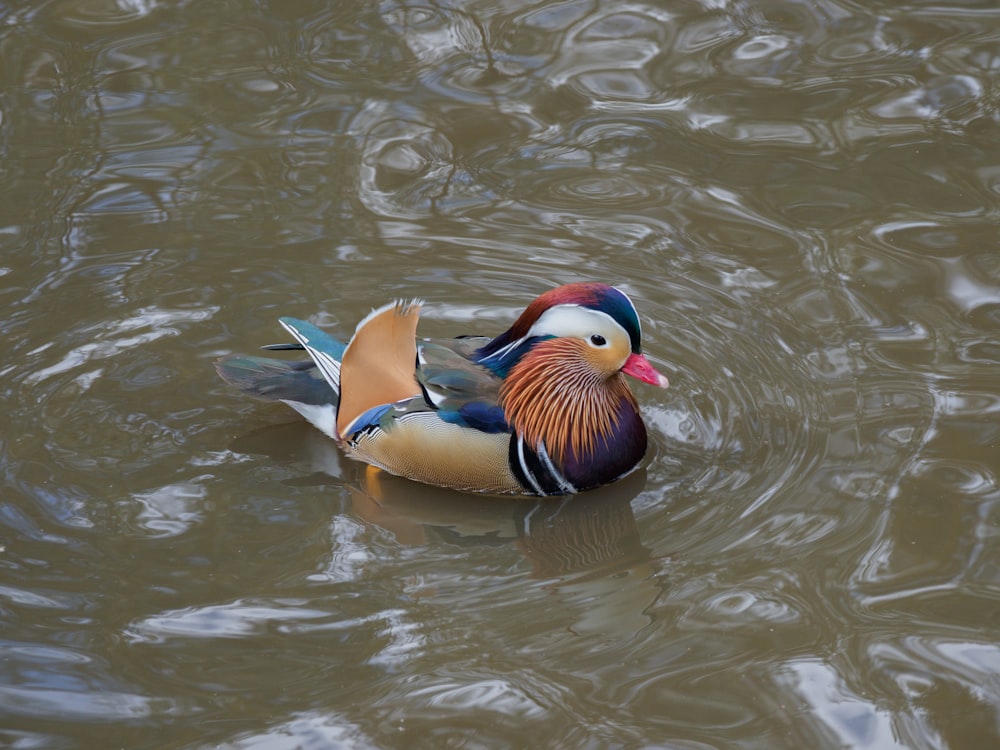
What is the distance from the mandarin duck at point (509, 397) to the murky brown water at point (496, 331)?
0.47 feet

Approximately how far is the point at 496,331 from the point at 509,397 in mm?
962

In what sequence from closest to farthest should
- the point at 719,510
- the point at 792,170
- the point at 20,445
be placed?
1. the point at 719,510
2. the point at 20,445
3. the point at 792,170

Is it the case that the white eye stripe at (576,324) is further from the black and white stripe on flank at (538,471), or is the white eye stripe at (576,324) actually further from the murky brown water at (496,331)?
the murky brown water at (496,331)

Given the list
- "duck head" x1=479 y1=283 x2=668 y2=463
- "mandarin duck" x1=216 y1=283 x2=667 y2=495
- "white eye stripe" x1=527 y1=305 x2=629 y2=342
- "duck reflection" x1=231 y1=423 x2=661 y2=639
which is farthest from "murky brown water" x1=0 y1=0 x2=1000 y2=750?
"white eye stripe" x1=527 y1=305 x2=629 y2=342

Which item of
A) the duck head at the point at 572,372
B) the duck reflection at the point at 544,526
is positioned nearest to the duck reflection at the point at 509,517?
the duck reflection at the point at 544,526

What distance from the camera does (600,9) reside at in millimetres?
8992

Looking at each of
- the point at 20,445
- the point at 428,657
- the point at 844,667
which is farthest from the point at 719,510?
the point at 20,445

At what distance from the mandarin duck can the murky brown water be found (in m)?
0.14

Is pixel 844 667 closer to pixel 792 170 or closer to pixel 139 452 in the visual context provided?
pixel 139 452

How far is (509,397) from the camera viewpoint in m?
5.43

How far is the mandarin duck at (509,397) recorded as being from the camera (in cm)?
532

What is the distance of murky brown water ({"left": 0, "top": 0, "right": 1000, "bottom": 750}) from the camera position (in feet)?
14.1

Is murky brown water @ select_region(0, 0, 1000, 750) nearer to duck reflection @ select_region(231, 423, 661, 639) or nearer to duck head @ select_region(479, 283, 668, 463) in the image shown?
duck reflection @ select_region(231, 423, 661, 639)

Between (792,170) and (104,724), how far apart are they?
5.04 m
